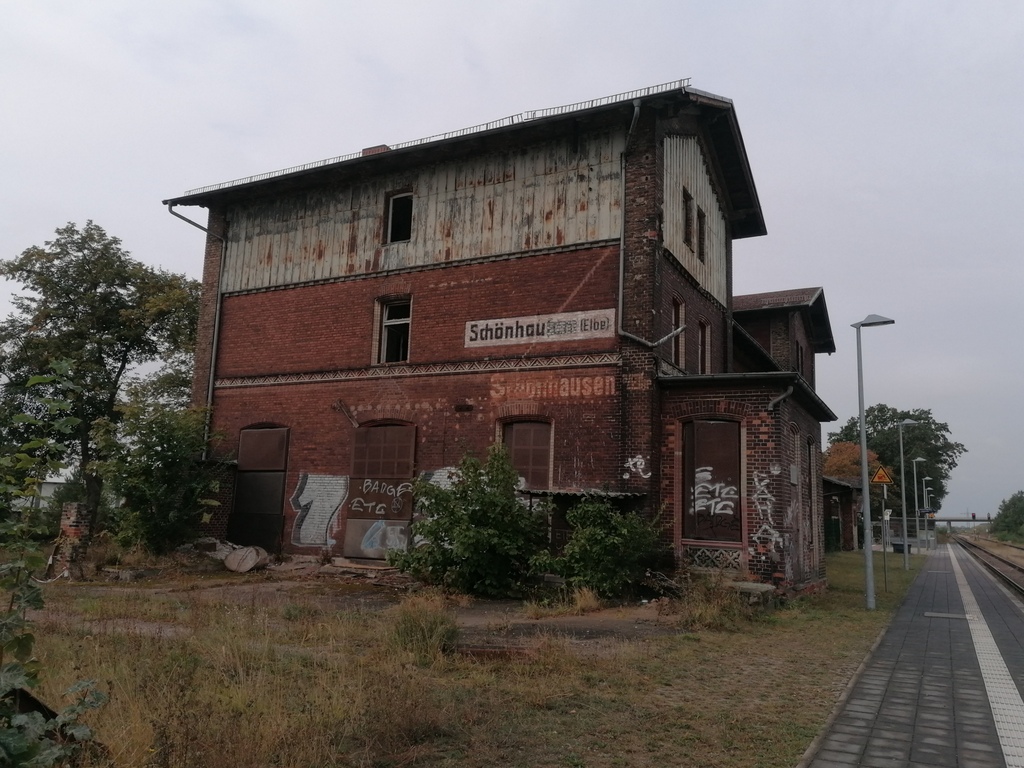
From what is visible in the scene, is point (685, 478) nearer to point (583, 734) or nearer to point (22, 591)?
point (583, 734)

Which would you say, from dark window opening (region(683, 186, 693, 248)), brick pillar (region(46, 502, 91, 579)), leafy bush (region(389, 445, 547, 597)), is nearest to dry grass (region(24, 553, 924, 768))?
leafy bush (region(389, 445, 547, 597))

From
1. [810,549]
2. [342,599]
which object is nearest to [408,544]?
[342,599]

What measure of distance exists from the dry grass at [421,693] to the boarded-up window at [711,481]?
13.1ft

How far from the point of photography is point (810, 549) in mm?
16359

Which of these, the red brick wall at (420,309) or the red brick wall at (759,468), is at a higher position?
the red brick wall at (420,309)

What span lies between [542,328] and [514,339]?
0.65 meters

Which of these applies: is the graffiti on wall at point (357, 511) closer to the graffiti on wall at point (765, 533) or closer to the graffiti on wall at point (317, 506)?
the graffiti on wall at point (317, 506)

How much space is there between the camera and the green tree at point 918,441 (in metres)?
73.6

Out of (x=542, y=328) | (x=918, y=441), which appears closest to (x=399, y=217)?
(x=542, y=328)

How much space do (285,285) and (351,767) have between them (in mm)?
15606

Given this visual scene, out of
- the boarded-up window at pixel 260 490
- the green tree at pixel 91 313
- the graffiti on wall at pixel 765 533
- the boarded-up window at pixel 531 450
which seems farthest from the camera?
the green tree at pixel 91 313

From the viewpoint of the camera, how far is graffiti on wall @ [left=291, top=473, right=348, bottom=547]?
1686cm

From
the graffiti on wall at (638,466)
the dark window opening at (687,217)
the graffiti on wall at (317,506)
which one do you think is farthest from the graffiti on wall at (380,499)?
the dark window opening at (687,217)

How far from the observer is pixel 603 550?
12.3 m
